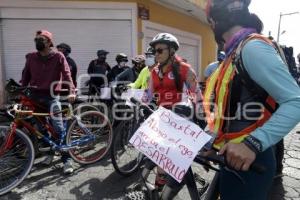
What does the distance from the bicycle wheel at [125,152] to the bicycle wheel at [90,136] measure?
1.99 feet

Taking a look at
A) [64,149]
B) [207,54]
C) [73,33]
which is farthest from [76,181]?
[207,54]

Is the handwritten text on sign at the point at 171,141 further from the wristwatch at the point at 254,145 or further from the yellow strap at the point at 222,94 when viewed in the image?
→ the wristwatch at the point at 254,145

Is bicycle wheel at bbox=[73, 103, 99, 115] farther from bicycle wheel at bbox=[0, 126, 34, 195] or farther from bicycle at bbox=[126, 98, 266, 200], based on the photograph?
bicycle at bbox=[126, 98, 266, 200]

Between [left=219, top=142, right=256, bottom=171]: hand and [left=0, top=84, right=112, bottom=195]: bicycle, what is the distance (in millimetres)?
3013

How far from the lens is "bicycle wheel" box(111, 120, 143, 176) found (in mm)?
4273

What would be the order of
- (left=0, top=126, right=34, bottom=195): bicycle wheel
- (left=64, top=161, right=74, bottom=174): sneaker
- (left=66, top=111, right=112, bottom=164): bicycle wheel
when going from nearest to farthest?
(left=0, top=126, right=34, bottom=195): bicycle wheel → (left=64, top=161, right=74, bottom=174): sneaker → (left=66, top=111, right=112, bottom=164): bicycle wheel

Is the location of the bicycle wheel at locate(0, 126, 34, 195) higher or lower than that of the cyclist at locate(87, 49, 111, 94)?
lower

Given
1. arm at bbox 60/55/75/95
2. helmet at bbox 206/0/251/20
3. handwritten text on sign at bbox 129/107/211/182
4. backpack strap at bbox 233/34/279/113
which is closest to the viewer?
backpack strap at bbox 233/34/279/113

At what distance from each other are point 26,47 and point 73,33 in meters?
1.39

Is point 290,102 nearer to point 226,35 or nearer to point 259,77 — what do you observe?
point 259,77

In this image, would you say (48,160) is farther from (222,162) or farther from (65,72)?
(222,162)

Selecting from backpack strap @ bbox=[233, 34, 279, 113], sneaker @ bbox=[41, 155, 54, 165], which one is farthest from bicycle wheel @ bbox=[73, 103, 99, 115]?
backpack strap @ bbox=[233, 34, 279, 113]

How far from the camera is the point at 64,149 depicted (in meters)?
4.45

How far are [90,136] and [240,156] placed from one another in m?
3.72
